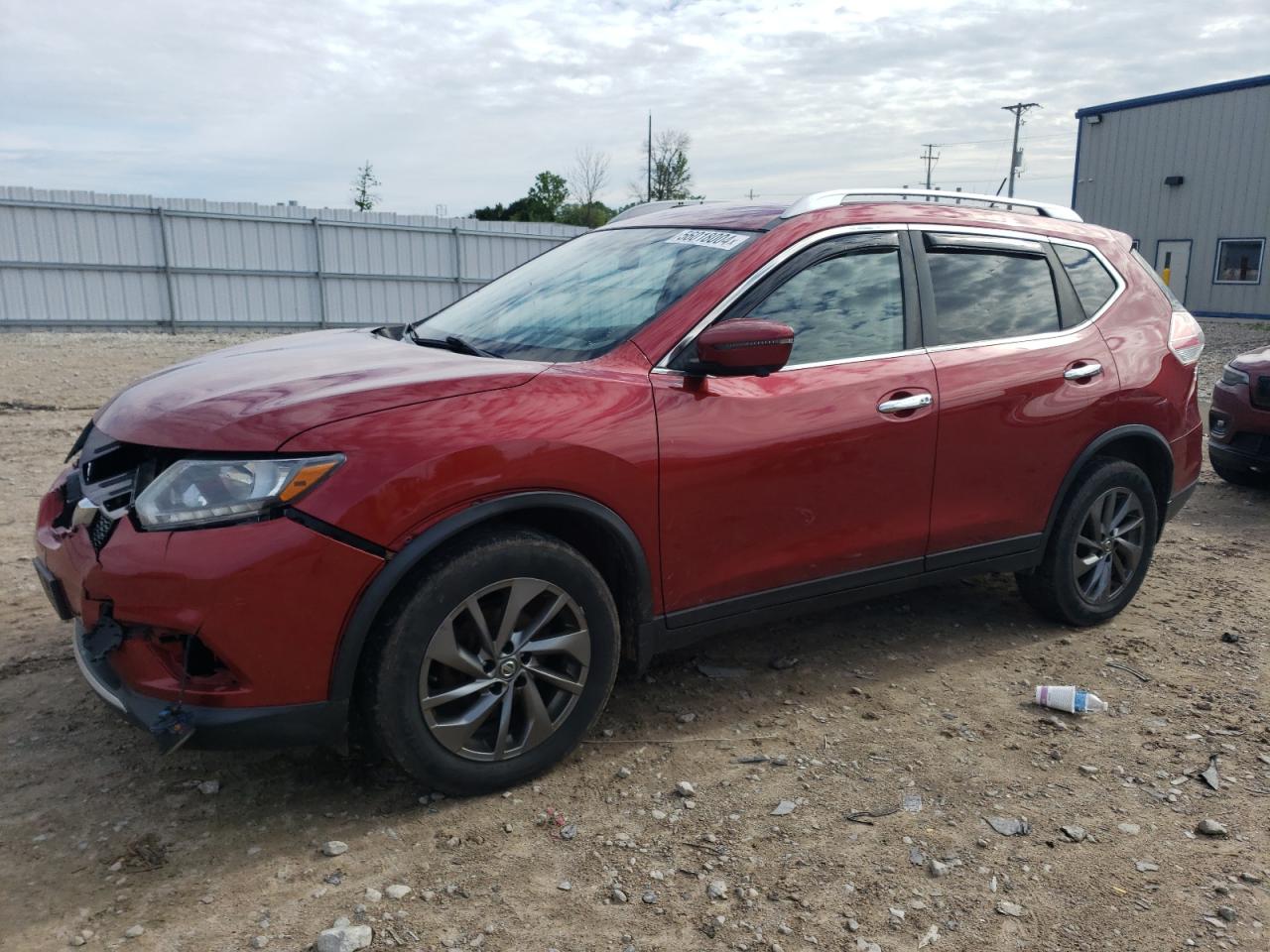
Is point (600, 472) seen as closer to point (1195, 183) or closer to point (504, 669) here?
point (504, 669)

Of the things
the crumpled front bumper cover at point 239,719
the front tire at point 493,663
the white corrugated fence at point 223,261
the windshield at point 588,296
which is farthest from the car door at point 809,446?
the white corrugated fence at point 223,261

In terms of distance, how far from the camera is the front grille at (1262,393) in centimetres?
700

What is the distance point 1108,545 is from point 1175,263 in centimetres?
2763

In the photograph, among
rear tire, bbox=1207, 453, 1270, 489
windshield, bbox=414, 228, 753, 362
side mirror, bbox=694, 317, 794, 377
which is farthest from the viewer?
rear tire, bbox=1207, 453, 1270, 489

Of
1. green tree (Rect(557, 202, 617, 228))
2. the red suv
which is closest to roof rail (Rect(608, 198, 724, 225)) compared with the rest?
the red suv

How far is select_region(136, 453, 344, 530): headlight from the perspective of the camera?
2.60 meters

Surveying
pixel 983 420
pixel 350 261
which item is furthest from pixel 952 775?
pixel 350 261

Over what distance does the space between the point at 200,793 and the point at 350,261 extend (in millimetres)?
21317

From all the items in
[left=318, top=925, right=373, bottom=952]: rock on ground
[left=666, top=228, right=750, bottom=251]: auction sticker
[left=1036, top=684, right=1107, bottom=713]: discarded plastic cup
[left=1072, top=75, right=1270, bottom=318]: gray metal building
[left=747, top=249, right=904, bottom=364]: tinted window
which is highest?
[left=1072, top=75, right=1270, bottom=318]: gray metal building

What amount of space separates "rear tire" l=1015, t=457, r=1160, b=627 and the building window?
26.0 metres

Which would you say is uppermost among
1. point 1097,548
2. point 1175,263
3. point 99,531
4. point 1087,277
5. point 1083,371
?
point 1087,277

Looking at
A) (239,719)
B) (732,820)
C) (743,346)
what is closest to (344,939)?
(239,719)

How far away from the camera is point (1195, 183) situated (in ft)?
89.9

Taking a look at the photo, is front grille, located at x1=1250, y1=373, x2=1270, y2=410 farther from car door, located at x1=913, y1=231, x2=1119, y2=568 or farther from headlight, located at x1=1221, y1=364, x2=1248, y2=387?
car door, located at x1=913, y1=231, x2=1119, y2=568
